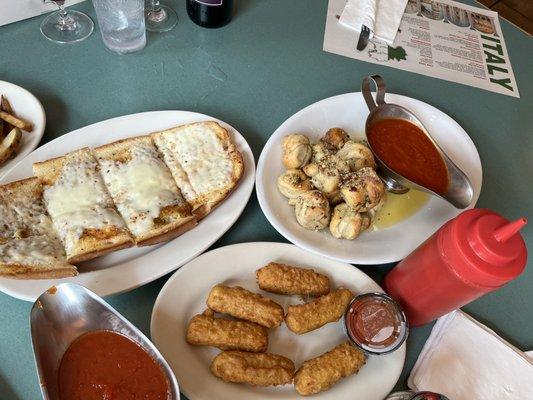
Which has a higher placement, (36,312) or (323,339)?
(36,312)

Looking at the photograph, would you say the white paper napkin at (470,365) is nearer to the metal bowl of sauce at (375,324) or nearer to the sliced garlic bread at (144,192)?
the metal bowl of sauce at (375,324)

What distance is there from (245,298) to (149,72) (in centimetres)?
101

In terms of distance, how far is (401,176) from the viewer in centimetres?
138

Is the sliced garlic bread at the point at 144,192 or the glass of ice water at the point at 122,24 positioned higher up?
the glass of ice water at the point at 122,24

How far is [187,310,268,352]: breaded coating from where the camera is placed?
3.65 feet

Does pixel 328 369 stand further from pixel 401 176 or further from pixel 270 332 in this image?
pixel 401 176

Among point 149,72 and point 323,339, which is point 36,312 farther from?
point 149,72

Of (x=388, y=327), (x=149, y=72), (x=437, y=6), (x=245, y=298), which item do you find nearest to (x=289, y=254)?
(x=245, y=298)

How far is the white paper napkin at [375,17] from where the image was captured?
6.68 feet

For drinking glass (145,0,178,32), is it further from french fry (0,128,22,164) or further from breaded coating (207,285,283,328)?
breaded coating (207,285,283,328)

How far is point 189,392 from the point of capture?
1049 mm

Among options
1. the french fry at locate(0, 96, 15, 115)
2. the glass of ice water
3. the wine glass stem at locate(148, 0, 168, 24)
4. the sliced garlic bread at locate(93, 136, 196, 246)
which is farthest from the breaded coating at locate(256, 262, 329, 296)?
the wine glass stem at locate(148, 0, 168, 24)

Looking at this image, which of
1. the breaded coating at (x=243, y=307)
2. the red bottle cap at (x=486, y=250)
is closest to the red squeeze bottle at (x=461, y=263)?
the red bottle cap at (x=486, y=250)

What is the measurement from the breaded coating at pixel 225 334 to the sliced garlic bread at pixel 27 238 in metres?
0.35
